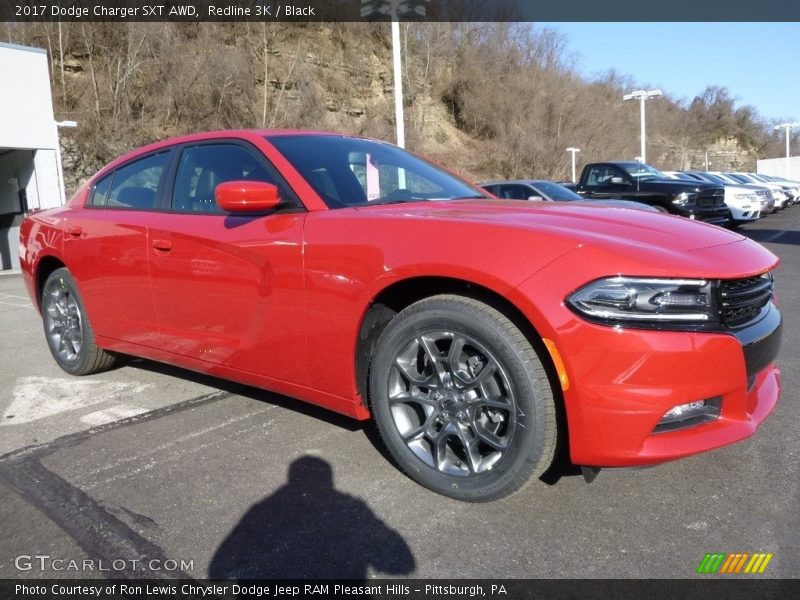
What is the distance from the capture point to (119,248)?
13.0ft

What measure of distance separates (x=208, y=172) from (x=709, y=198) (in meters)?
13.7

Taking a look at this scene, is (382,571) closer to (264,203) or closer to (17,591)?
(17,591)

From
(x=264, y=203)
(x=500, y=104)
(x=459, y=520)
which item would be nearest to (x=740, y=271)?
(x=459, y=520)

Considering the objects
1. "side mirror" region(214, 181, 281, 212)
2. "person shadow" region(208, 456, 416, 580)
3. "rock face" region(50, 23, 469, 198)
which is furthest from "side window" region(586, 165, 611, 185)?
"rock face" region(50, 23, 469, 198)

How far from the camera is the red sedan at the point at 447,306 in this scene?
2.26 meters

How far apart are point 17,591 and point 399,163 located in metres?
2.71

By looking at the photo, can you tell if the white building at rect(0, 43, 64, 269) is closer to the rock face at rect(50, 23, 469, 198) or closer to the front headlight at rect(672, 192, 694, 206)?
the rock face at rect(50, 23, 469, 198)

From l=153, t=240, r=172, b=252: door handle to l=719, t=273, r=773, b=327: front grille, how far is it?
8.85 ft

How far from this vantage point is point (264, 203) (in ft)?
9.83

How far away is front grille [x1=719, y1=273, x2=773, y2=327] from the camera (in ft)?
7.69

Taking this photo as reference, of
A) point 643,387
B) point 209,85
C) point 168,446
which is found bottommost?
point 168,446

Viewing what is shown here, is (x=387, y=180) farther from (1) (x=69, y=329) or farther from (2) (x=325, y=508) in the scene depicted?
(1) (x=69, y=329)

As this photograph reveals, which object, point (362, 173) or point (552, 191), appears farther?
point (552, 191)

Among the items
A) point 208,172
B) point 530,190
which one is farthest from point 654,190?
point 208,172
